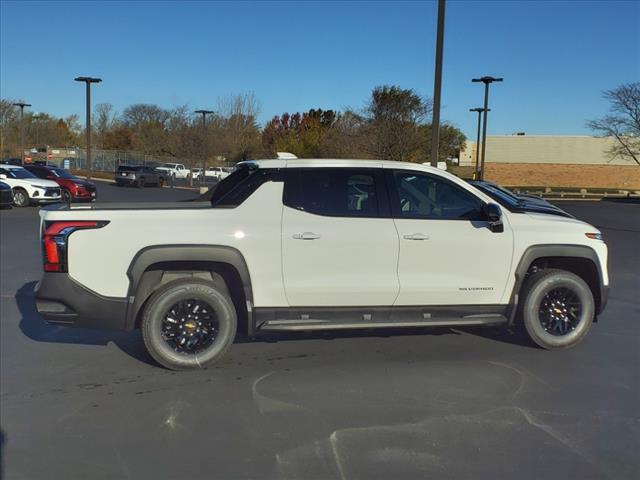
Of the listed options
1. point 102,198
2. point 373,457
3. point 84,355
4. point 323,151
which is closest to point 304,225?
point 373,457

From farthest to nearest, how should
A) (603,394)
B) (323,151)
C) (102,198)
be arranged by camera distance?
(323,151), (102,198), (603,394)

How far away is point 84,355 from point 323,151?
2713cm

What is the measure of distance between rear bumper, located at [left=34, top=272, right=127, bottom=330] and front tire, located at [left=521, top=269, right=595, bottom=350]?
12.2 feet

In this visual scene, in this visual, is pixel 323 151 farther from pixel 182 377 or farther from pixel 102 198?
pixel 182 377

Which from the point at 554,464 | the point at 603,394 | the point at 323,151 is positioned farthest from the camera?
the point at 323,151

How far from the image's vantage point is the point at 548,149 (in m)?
72.1

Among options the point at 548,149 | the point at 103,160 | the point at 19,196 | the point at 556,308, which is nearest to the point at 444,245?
the point at 556,308

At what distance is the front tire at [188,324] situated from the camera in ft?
15.8

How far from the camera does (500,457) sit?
3539 millimetres

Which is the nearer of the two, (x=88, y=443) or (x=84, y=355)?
(x=88, y=443)

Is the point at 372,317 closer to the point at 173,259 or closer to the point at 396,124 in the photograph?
the point at 173,259

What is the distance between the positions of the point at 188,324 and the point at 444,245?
2.36 meters

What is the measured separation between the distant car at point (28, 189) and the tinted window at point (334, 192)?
62.3 ft

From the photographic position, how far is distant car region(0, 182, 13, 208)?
19.5m
